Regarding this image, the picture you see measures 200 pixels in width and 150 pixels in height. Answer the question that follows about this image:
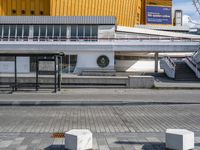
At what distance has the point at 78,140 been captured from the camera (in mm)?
8273

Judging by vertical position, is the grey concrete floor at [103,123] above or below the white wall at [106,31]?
below

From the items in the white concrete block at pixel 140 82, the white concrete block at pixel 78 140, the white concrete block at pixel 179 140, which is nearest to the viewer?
the white concrete block at pixel 78 140

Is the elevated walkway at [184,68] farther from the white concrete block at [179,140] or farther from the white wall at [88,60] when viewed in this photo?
Answer: the white concrete block at [179,140]

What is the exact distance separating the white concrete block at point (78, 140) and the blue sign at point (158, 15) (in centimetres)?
12270

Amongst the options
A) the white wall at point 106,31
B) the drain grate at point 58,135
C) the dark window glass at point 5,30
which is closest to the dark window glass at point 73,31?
the white wall at point 106,31

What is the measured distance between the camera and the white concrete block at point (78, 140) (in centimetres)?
828

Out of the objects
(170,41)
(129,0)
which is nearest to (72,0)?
(129,0)

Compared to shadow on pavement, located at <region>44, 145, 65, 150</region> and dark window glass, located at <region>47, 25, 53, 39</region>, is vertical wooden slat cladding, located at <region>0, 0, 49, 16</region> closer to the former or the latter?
dark window glass, located at <region>47, 25, 53, 39</region>

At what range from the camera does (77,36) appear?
56.3 metres

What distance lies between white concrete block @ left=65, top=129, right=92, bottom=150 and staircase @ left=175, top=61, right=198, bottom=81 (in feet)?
110

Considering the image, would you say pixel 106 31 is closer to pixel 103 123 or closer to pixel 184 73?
pixel 184 73

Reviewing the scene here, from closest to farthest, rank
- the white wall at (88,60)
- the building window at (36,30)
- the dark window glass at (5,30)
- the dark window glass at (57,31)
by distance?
1. the white wall at (88,60)
2. the dark window glass at (57,31)
3. the building window at (36,30)
4. the dark window glass at (5,30)

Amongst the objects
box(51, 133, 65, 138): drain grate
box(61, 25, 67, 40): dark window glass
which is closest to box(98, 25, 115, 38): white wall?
box(61, 25, 67, 40): dark window glass

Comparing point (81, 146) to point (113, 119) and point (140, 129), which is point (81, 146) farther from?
point (113, 119)
